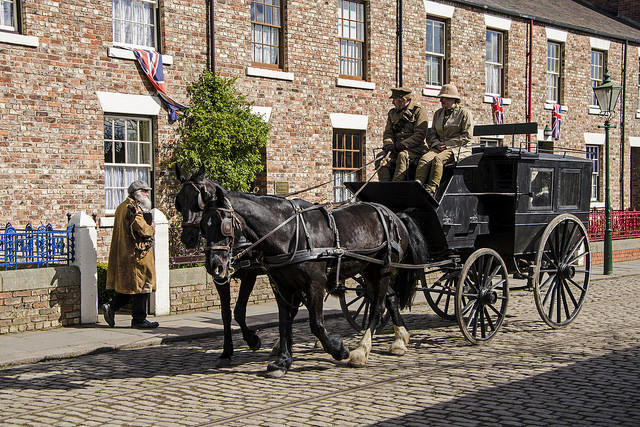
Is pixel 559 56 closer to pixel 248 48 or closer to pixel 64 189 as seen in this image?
pixel 248 48

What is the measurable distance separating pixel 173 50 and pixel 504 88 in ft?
37.6

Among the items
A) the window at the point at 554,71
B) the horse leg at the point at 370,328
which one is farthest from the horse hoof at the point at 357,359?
the window at the point at 554,71

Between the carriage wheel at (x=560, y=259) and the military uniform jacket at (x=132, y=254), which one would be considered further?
the military uniform jacket at (x=132, y=254)

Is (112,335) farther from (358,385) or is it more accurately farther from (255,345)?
(358,385)

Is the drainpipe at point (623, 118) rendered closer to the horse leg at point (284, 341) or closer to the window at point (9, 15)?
the window at point (9, 15)

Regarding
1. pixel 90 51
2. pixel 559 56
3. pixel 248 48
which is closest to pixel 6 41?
pixel 90 51

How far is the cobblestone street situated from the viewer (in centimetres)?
600

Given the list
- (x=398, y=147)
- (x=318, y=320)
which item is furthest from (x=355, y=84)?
(x=318, y=320)

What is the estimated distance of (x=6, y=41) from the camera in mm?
12781

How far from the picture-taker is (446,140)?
386 inches

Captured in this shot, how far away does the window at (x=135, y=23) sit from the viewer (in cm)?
1440

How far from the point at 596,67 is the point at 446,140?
59.9 feet

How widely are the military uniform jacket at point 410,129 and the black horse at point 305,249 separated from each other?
1.51 m

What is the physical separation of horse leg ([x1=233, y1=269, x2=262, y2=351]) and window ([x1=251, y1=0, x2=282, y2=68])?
908 centimetres
